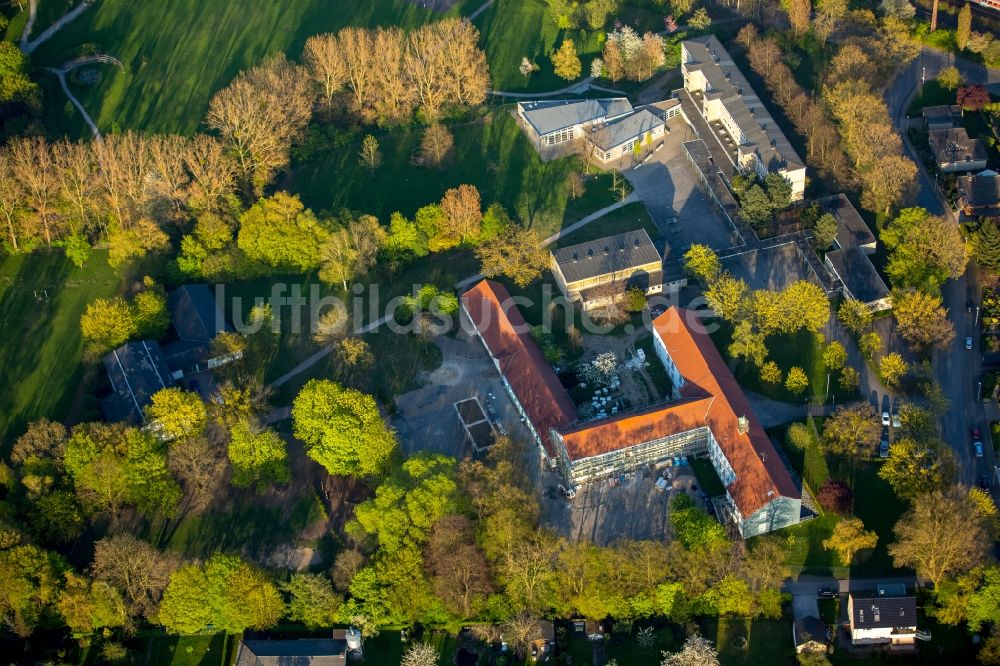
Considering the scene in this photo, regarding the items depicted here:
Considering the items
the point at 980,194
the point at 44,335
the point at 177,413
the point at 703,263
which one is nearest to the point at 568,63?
the point at 703,263

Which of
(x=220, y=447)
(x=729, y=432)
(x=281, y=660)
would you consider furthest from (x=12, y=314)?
(x=729, y=432)

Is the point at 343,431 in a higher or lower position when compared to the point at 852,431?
higher

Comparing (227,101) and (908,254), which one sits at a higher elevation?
(227,101)

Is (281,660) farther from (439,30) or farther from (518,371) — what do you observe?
(439,30)

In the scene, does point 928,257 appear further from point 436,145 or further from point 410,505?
point 410,505

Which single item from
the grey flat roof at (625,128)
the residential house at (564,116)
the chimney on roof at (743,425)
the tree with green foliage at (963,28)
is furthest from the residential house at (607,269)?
the tree with green foliage at (963,28)

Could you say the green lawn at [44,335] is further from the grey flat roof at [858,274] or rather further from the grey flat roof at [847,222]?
the grey flat roof at [847,222]
